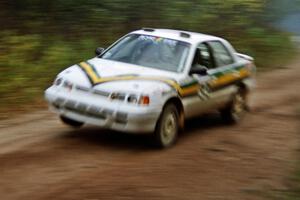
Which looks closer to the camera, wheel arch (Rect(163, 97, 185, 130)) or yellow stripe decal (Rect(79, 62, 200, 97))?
yellow stripe decal (Rect(79, 62, 200, 97))

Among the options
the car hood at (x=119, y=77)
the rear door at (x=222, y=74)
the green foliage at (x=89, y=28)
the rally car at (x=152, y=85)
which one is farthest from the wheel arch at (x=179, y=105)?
the green foliage at (x=89, y=28)

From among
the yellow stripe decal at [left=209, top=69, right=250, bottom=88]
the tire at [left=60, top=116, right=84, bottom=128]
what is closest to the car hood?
the tire at [left=60, top=116, right=84, bottom=128]

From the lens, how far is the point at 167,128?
886 centimetres

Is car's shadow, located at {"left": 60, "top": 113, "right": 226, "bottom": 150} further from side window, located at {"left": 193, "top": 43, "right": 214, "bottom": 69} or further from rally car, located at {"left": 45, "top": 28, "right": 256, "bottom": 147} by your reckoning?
side window, located at {"left": 193, "top": 43, "right": 214, "bottom": 69}

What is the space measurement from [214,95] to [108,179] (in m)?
3.49

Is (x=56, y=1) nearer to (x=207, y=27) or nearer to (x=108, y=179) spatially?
(x=207, y=27)

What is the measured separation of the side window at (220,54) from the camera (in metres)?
10.4

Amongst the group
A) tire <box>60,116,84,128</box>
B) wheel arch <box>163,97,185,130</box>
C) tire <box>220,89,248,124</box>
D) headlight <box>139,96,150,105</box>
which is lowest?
tire <box>220,89,248,124</box>

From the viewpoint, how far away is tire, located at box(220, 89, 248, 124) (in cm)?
1093

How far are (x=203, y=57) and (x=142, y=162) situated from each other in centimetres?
272

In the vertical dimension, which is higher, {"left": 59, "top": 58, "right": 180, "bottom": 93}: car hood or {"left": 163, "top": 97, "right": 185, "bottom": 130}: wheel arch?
{"left": 59, "top": 58, "right": 180, "bottom": 93}: car hood

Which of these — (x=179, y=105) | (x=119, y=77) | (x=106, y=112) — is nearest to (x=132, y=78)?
(x=119, y=77)

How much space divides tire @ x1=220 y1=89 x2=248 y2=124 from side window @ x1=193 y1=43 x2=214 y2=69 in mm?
1105

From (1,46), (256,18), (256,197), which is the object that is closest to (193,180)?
(256,197)
